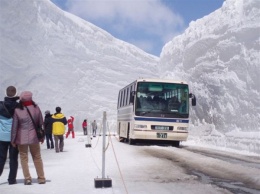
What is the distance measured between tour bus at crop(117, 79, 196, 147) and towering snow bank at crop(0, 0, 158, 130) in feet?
200

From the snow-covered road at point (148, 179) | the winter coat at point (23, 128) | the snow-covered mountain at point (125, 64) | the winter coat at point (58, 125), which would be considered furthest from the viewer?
the snow-covered mountain at point (125, 64)

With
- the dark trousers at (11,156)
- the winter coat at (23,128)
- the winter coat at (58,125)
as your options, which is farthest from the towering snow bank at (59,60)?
the winter coat at (23,128)

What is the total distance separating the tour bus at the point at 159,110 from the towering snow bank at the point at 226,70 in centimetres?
855

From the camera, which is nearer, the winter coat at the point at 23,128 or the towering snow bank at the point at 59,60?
the winter coat at the point at 23,128

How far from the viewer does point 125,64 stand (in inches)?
4028

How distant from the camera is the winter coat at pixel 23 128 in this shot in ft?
23.0

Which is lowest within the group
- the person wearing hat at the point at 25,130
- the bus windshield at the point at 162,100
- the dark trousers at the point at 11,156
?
the dark trousers at the point at 11,156

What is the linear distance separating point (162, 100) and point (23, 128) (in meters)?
13.0

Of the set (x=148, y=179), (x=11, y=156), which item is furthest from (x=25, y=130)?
(x=148, y=179)

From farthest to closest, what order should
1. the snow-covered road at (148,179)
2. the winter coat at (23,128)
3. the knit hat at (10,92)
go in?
the knit hat at (10,92) < the winter coat at (23,128) < the snow-covered road at (148,179)

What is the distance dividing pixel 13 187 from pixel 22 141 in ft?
2.76

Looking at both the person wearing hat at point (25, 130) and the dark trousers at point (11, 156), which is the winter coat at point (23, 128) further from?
the dark trousers at point (11, 156)

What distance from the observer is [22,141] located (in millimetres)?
7004

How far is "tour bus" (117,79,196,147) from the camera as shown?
765 inches
